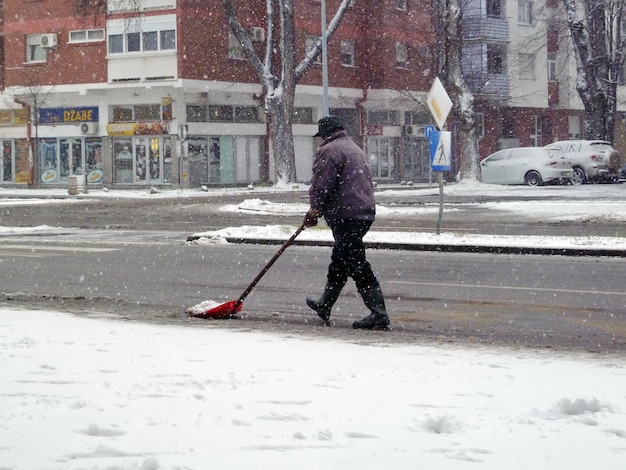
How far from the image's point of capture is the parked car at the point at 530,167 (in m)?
38.6

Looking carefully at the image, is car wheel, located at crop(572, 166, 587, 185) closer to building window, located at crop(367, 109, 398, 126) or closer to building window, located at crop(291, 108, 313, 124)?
building window, located at crop(291, 108, 313, 124)

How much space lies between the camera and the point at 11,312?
28.7 ft

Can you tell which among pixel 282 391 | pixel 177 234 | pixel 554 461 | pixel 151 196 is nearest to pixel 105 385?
pixel 282 391

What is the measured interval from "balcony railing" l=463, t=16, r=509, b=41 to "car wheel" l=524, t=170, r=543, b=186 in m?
16.0

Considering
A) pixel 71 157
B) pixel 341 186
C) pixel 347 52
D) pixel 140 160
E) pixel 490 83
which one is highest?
pixel 347 52

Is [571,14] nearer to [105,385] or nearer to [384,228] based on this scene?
[384,228]

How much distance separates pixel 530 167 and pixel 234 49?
47.8 feet

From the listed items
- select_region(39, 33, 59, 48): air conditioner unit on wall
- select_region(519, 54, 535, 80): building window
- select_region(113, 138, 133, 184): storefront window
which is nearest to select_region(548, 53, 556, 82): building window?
select_region(519, 54, 535, 80): building window

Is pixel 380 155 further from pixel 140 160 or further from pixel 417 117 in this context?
pixel 140 160

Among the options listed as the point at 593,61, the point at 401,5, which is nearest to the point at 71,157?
the point at 401,5

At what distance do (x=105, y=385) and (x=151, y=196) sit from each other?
3261cm

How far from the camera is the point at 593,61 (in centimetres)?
4172

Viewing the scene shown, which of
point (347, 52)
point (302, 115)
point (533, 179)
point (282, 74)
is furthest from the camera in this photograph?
point (347, 52)

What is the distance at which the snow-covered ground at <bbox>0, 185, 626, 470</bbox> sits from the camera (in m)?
4.21
